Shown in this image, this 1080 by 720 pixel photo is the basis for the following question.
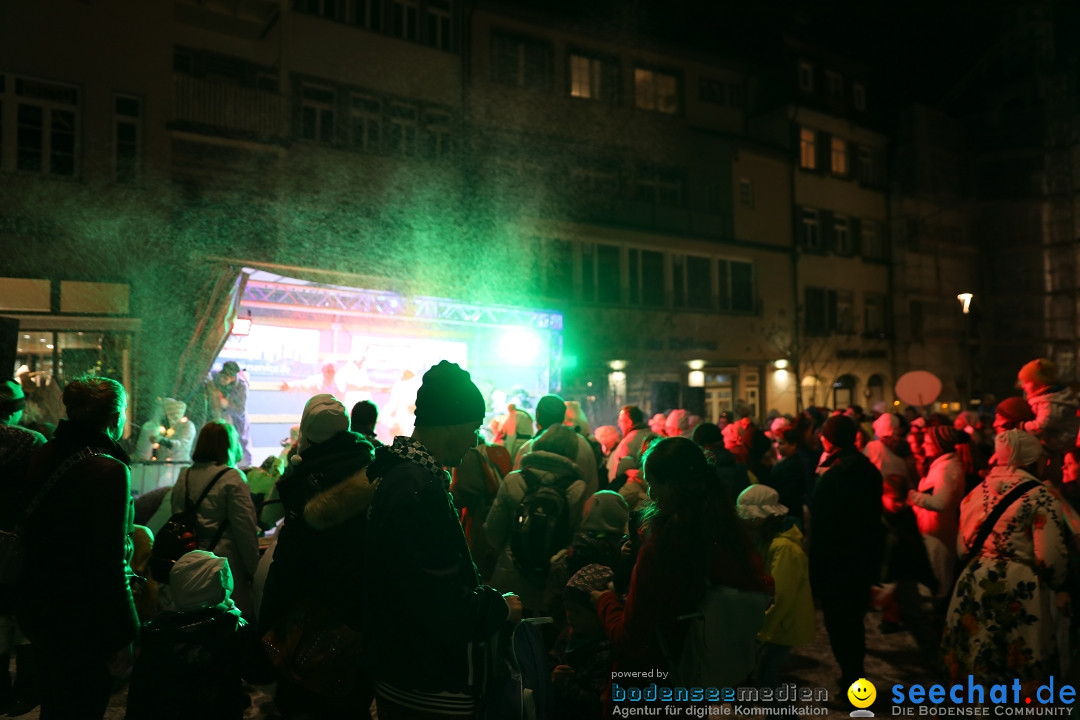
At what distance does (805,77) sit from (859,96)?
3986 mm

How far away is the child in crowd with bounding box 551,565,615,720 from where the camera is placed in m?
2.90

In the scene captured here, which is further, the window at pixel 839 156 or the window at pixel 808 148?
the window at pixel 839 156

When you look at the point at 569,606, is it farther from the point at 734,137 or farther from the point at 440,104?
the point at 734,137

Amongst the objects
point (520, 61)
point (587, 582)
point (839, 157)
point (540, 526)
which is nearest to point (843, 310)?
point (839, 157)

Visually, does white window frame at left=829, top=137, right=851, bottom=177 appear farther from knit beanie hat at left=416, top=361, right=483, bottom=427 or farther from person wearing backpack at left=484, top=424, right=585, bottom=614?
knit beanie hat at left=416, top=361, right=483, bottom=427

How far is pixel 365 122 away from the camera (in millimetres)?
17453

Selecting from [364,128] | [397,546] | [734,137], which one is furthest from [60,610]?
[734,137]

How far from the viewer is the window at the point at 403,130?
1784 centimetres

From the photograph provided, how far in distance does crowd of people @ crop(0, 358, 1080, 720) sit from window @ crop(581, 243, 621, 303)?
16446 millimetres

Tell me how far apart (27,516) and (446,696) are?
2.32 metres

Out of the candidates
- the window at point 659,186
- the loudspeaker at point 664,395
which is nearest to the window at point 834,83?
the window at point 659,186

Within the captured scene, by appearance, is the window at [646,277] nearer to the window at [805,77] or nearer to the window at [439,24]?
the window at [439,24]

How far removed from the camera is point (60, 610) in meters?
3.12

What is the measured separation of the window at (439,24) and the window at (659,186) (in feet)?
25.2
